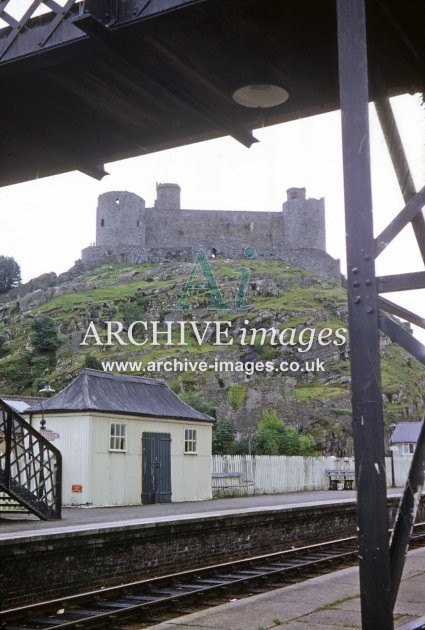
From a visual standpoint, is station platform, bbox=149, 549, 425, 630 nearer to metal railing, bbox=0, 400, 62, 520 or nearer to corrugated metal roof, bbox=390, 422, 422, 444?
metal railing, bbox=0, 400, 62, 520

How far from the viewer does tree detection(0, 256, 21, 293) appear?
12212 cm

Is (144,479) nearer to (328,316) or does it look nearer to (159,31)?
(159,31)

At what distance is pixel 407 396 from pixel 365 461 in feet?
221

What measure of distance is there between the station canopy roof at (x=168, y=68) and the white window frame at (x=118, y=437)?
61.1ft

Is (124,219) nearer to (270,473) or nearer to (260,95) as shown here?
(270,473)

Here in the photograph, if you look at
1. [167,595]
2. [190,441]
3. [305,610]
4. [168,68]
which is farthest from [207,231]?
[168,68]

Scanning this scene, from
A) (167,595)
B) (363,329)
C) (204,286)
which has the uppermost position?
(204,286)

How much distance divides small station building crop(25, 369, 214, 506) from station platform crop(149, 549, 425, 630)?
13509 mm

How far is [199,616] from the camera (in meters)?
7.91

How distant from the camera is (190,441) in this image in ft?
94.9

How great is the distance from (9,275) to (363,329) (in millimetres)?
123576

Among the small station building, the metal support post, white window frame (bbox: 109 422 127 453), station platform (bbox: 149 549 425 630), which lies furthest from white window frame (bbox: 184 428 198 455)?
the metal support post

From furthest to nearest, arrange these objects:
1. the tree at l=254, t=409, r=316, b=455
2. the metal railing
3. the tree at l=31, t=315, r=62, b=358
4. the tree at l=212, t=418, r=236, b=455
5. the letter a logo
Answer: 1. the letter a logo
2. the tree at l=31, t=315, r=62, b=358
3. the tree at l=212, t=418, r=236, b=455
4. the tree at l=254, t=409, r=316, b=455
5. the metal railing

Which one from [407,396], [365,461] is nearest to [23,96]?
[365,461]
